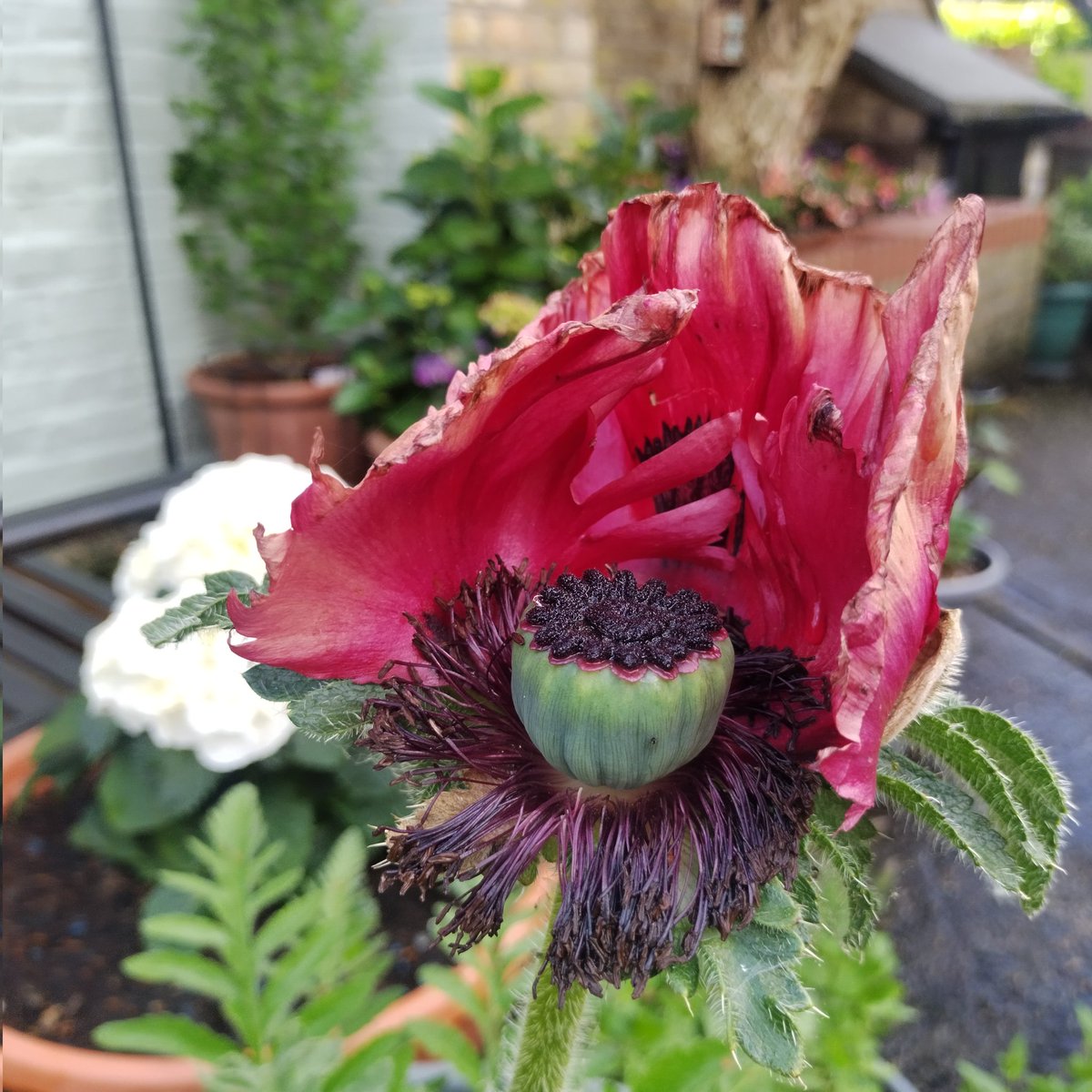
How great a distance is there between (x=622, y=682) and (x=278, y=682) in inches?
7.2

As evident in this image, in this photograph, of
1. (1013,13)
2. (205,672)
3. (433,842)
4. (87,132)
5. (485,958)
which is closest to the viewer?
(433,842)

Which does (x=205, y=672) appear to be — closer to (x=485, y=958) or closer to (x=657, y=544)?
(x=485, y=958)

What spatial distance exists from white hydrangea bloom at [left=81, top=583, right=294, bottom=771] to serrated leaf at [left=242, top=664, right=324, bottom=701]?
78cm

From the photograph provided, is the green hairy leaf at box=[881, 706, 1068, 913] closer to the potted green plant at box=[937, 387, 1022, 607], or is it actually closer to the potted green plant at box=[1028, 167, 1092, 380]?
the potted green plant at box=[937, 387, 1022, 607]

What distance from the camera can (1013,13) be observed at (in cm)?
855

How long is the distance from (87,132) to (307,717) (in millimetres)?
2829

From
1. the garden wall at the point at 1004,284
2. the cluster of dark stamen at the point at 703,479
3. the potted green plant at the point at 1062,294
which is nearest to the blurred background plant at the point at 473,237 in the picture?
the garden wall at the point at 1004,284

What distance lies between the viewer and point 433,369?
258 cm

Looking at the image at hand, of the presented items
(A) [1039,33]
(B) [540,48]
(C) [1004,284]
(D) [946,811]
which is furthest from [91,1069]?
(A) [1039,33]

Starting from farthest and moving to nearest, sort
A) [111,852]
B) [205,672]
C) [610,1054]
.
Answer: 1. [111,852]
2. [205,672]
3. [610,1054]

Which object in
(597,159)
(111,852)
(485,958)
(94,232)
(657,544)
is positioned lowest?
(111,852)

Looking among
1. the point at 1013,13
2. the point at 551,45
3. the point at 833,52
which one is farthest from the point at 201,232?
the point at 1013,13

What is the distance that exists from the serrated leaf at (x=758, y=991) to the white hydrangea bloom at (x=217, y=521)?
90 centimetres

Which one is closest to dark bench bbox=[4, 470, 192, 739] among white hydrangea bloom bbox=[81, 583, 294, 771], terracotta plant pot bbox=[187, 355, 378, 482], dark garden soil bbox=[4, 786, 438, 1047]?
dark garden soil bbox=[4, 786, 438, 1047]
